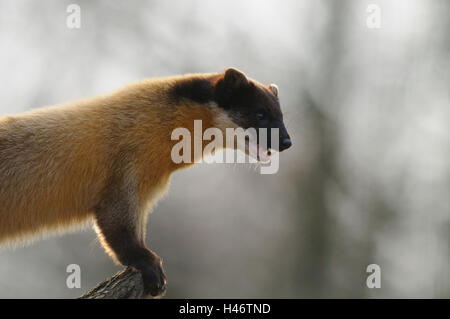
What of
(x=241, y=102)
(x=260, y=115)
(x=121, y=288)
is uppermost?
(x=241, y=102)

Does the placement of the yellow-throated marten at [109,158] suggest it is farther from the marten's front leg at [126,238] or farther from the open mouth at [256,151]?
the open mouth at [256,151]

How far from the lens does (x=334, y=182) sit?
1731cm

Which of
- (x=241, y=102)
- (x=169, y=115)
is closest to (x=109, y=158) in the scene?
(x=169, y=115)

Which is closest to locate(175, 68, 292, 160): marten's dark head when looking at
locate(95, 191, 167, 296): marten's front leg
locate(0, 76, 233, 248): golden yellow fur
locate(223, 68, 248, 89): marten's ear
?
locate(223, 68, 248, 89): marten's ear

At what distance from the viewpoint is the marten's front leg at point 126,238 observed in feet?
17.5

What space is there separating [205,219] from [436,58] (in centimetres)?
943

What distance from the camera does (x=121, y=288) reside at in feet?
16.7

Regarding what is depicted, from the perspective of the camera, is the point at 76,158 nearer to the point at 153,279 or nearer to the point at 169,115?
the point at 169,115

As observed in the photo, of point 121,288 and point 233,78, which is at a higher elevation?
point 233,78

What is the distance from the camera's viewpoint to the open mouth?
20.5ft

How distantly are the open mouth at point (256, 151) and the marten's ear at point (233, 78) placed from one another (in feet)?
2.21

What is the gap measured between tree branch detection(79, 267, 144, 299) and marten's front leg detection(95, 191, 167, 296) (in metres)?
0.07

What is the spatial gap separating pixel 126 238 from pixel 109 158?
37.2 inches

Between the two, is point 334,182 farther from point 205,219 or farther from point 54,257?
point 54,257
